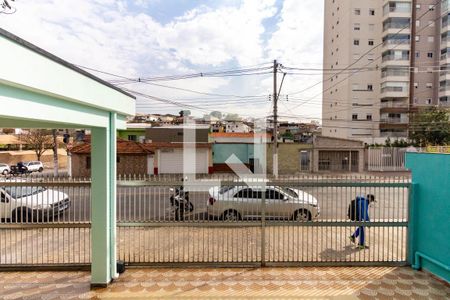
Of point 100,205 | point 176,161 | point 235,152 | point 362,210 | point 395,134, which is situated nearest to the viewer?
point 100,205

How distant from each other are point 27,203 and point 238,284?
13.2 ft

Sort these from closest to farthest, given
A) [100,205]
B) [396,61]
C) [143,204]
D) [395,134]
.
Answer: [100,205] < [143,204] < [395,134] < [396,61]

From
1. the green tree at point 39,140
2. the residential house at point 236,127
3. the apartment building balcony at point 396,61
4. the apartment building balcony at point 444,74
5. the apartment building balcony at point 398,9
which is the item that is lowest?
the green tree at point 39,140

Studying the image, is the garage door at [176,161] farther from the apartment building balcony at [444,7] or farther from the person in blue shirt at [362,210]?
the apartment building balcony at [444,7]

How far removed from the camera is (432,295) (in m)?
4.27

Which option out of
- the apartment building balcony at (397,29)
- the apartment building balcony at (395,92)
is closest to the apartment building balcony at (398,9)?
the apartment building balcony at (397,29)

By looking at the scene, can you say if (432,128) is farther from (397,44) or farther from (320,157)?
(397,44)

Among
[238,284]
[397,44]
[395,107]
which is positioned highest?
[397,44]

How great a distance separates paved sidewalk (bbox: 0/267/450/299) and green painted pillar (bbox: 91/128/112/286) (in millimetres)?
292

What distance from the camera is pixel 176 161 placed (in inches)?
874

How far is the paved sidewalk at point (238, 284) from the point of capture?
4.24 metres

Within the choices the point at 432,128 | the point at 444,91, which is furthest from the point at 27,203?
the point at 444,91

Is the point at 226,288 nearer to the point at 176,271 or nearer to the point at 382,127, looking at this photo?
the point at 176,271

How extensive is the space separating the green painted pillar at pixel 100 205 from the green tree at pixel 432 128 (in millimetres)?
29137
